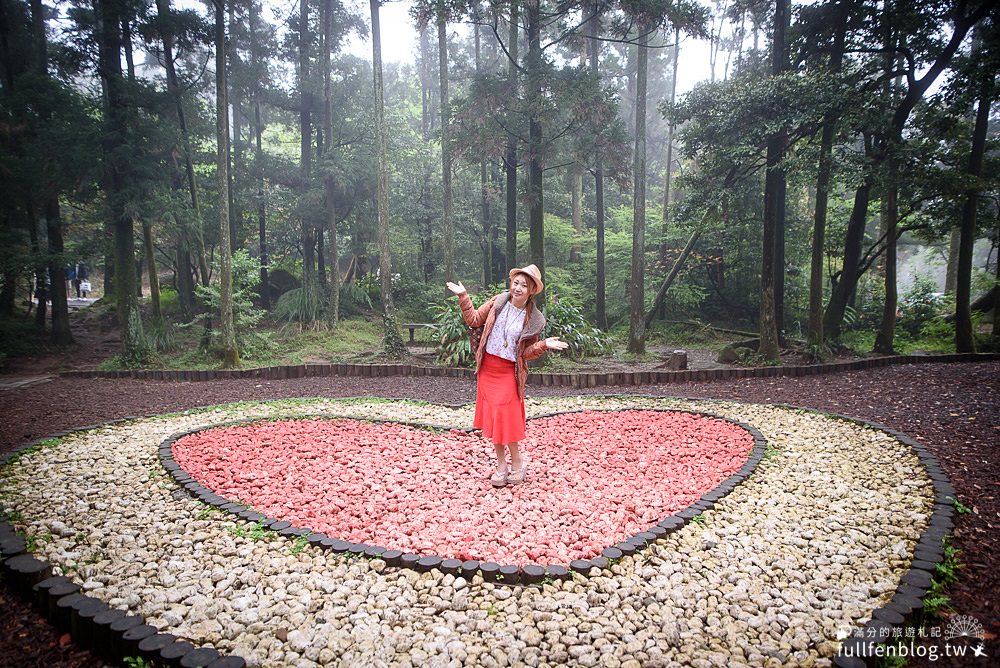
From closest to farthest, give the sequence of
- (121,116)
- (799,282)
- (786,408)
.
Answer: (786,408)
(121,116)
(799,282)

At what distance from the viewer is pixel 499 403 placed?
12.5ft

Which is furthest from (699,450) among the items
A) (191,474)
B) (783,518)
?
(191,474)

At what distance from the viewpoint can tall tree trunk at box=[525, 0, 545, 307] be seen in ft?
28.9

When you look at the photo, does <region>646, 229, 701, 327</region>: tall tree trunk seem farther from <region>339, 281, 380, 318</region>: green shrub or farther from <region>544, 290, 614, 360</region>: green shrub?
<region>339, 281, 380, 318</region>: green shrub

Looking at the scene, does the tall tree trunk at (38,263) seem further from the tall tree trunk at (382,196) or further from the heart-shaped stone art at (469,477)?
the heart-shaped stone art at (469,477)

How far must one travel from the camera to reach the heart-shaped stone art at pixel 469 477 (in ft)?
10.0

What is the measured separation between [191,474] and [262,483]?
0.61m

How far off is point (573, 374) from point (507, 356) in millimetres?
4476

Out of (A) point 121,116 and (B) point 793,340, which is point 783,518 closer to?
(B) point 793,340

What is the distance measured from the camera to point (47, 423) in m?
5.76

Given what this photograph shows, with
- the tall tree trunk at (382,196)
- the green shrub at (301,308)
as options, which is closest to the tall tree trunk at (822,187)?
the tall tree trunk at (382,196)

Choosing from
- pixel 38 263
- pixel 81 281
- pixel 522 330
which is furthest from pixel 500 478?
pixel 81 281

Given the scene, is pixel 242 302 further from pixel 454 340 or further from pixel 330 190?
pixel 330 190

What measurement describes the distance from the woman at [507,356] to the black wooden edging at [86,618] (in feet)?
7.24
